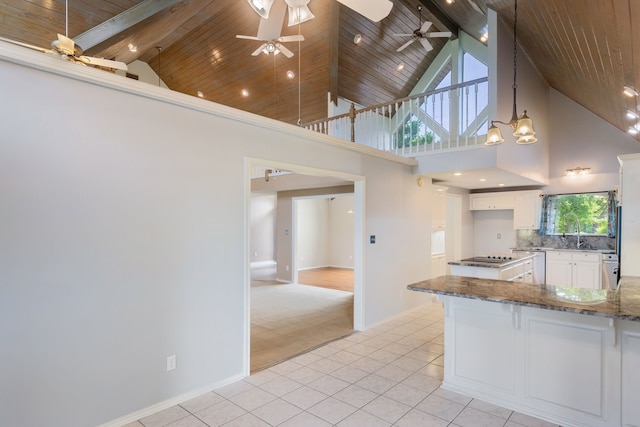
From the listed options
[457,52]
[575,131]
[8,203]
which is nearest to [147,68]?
[457,52]

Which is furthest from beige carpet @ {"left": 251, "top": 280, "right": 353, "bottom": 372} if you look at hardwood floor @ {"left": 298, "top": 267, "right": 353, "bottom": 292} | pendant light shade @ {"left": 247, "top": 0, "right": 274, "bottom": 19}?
pendant light shade @ {"left": 247, "top": 0, "right": 274, "bottom": 19}

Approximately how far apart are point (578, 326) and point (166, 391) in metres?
3.22

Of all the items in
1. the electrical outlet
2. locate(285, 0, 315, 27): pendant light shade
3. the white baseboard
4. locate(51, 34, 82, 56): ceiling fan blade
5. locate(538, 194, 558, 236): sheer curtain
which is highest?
locate(285, 0, 315, 27): pendant light shade

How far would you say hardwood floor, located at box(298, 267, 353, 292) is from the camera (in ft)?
26.9

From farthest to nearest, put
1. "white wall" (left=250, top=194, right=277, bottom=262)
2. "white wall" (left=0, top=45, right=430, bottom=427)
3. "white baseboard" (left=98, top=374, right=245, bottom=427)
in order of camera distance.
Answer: "white wall" (left=250, top=194, right=277, bottom=262)
"white baseboard" (left=98, top=374, right=245, bottom=427)
"white wall" (left=0, top=45, right=430, bottom=427)

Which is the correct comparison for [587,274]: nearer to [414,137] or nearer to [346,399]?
[414,137]

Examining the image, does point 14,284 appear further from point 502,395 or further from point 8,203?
point 502,395

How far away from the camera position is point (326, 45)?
6883 millimetres

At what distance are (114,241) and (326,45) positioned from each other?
19.7 feet

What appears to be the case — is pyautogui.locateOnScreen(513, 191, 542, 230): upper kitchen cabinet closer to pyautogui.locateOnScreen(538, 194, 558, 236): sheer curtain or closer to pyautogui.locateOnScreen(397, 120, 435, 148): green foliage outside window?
pyautogui.locateOnScreen(538, 194, 558, 236): sheer curtain

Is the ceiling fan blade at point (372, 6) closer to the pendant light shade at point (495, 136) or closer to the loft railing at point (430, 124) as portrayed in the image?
the pendant light shade at point (495, 136)

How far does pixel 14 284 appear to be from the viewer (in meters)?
2.06

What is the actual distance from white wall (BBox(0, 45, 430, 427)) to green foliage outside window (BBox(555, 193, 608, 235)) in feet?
21.3

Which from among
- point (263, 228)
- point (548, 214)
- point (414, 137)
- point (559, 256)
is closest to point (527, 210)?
point (548, 214)
